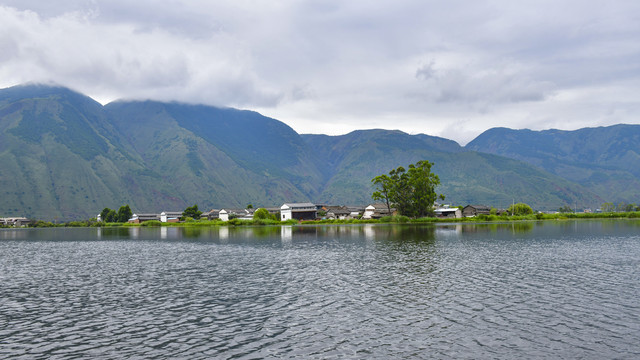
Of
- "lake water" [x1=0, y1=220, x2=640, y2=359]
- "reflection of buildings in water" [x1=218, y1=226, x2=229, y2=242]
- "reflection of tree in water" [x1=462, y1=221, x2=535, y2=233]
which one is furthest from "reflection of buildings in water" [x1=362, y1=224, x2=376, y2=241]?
"lake water" [x1=0, y1=220, x2=640, y2=359]

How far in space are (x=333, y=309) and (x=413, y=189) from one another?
466ft

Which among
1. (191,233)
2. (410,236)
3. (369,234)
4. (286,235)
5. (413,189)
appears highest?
(413,189)

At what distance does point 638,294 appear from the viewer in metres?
31.4

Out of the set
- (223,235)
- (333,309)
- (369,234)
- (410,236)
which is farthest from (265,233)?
(333,309)

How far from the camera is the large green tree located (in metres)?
162

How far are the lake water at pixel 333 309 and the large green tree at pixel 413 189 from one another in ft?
359

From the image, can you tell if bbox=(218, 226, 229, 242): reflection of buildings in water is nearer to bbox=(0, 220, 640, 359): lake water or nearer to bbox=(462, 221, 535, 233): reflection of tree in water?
bbox=(0, 220, 640, 359): lake water

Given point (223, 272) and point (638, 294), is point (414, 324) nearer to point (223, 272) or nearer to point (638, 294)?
point (638, 294)

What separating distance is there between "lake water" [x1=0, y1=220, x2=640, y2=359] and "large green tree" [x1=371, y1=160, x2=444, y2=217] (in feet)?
359

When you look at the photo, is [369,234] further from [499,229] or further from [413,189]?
[413,189]

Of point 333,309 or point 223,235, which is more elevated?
point 333,309

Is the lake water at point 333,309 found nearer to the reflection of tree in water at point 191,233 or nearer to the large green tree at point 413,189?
the reflection of tree in water at point 191,233

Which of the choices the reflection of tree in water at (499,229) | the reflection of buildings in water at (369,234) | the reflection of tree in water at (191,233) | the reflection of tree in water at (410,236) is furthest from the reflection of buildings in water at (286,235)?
the reflection of tree in water at (499,229)

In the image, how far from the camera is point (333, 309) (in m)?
28.9
